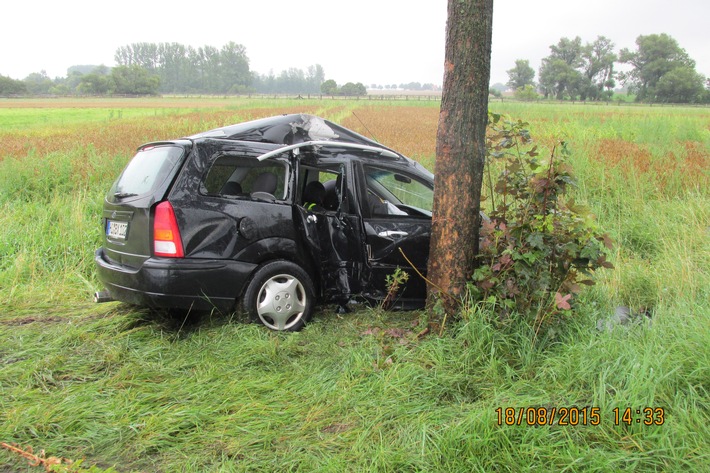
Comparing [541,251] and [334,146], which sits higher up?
[334,146]

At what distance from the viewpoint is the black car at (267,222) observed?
3.68 meters

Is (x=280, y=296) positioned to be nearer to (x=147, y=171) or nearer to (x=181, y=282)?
(x=181, y=282)

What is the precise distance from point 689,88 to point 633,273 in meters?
94.7

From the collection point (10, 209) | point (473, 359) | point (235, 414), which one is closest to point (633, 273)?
point (473, 359)

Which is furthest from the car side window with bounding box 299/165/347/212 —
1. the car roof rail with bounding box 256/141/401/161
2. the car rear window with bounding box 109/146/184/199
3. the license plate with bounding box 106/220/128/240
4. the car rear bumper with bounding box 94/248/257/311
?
the license plate with bounding box 106/220/128/240

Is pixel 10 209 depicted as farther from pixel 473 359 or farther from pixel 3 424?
pixel 473 359

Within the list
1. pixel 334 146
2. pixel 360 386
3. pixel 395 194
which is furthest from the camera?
pixel 395 194

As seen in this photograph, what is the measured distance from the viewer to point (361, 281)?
4.36 m

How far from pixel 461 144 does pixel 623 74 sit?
113 m

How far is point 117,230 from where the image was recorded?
3.97 meters

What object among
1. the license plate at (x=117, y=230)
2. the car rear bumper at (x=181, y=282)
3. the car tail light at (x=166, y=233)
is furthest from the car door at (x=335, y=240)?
the license plate at (x=117, y=230)

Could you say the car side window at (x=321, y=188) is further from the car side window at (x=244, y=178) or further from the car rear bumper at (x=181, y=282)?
the car rear bumper at (x=181, y=282)

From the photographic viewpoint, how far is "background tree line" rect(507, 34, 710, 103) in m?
81.4

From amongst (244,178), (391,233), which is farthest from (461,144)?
(244,178)
